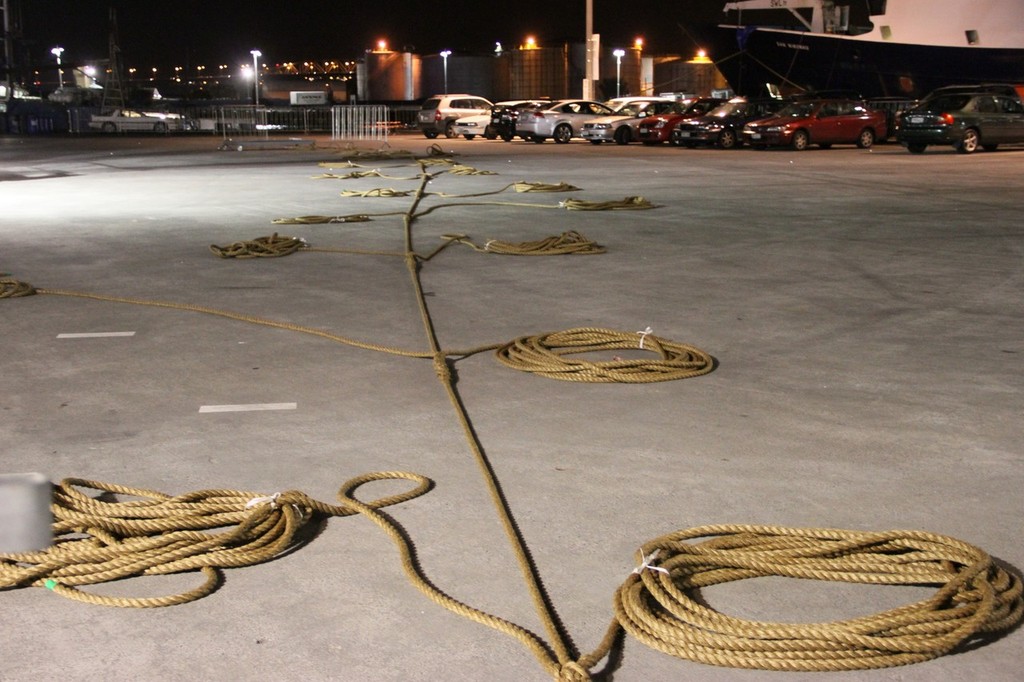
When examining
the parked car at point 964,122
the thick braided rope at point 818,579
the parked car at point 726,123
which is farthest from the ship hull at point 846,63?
the thick braided rope at point 818,579

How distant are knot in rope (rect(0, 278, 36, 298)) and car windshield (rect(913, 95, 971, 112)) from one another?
2470cm

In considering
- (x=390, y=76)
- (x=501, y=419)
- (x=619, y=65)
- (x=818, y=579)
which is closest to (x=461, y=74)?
(x=390, y=76)

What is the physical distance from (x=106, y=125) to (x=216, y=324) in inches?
2020

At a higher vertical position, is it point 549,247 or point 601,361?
point 549,247

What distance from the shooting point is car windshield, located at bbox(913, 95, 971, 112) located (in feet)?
94.6

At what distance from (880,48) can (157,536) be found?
4063cm

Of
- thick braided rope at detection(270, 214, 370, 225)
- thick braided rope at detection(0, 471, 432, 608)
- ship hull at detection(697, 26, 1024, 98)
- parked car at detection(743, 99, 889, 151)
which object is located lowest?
thick braided rope at detection(0, 471, 432, 608)

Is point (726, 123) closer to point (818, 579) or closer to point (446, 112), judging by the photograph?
point (446, 112)

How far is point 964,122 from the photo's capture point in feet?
94.6

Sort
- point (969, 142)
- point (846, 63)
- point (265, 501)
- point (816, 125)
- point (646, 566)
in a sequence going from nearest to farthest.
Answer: point (646, 566)
point (265, 501)
point (969, 142)
point (816, 125)
point (846, 63)

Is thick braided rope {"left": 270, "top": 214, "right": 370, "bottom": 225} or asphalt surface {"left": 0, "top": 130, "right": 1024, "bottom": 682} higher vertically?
thick braided rope {"left": 270, "top": 214, "right": 370, "bottom": 225}

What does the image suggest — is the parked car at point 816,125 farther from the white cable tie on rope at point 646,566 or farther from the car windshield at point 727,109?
the white cable tie on rope at point 646,566

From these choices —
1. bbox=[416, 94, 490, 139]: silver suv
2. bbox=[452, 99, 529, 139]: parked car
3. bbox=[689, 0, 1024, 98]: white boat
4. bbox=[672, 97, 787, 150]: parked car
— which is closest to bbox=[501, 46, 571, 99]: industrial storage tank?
bbox=[689, 0, 1024, 98]: white boat

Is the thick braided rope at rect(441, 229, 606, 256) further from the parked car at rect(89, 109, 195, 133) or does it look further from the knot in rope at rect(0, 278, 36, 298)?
the parked car at rect(89, 109, 195, 133)
